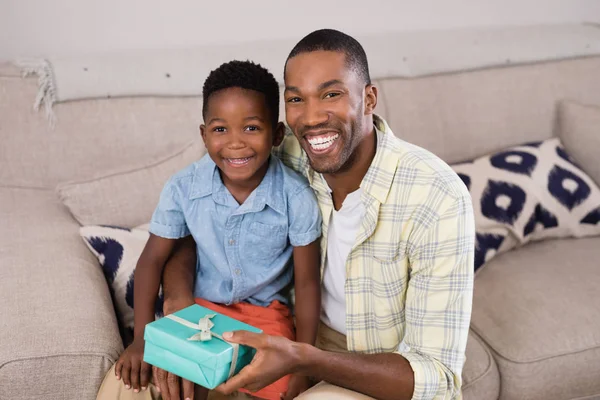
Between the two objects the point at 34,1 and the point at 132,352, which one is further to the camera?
the point at 34,1

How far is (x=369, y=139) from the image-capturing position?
4.74ft

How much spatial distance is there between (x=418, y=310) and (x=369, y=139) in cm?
36

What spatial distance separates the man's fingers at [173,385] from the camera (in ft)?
4.51

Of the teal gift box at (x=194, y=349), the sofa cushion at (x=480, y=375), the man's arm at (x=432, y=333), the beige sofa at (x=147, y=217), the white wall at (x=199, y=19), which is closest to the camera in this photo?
the teal gift box at (x=194, y=349)

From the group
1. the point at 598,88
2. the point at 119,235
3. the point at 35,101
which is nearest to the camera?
the point at 119,235

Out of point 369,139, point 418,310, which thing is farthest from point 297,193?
point 418,310

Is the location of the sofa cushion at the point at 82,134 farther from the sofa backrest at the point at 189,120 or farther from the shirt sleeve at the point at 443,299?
the shirt sleeve at the point at 443,299

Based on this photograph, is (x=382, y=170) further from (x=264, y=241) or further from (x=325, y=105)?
(x=264, y=241)

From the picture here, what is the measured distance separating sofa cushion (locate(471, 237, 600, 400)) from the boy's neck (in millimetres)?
710

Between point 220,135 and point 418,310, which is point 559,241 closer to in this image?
point 418,310

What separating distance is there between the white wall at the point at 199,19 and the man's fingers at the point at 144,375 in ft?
4.16

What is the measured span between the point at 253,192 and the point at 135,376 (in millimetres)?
442

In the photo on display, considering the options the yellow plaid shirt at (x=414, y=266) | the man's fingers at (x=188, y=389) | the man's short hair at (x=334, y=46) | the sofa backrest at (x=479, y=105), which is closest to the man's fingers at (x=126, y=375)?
the man's fingers at (x=188, y=389)

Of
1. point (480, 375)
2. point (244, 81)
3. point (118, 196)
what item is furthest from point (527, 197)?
point (118, 196)
